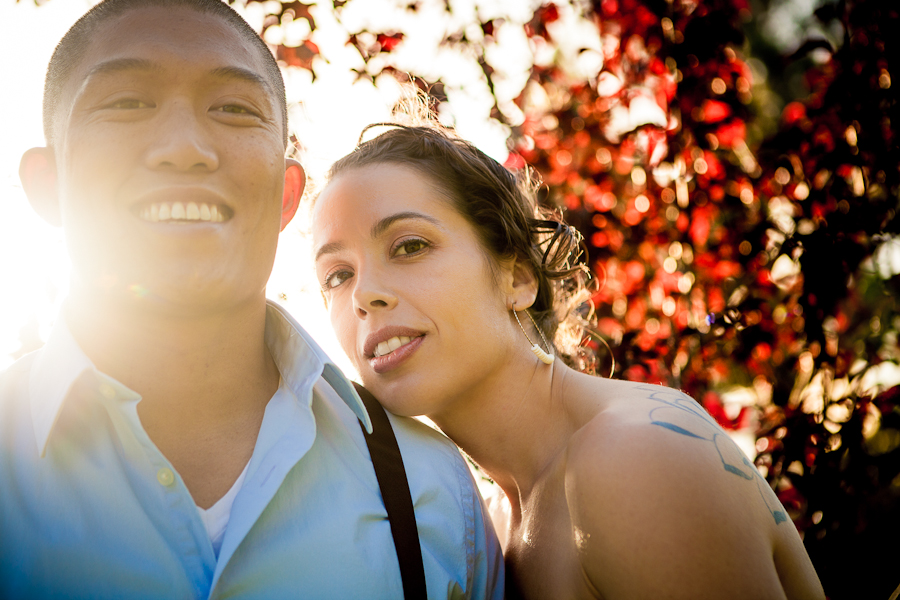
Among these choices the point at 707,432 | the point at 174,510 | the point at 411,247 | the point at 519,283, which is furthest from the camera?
the point at 519,283

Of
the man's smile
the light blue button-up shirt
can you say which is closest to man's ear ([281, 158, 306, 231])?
the man's smile

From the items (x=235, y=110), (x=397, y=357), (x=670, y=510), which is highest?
(x=235, y=110)

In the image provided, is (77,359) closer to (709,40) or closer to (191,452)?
(191,452)

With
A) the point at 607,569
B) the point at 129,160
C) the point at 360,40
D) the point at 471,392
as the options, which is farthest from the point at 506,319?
→ the point at 360,40

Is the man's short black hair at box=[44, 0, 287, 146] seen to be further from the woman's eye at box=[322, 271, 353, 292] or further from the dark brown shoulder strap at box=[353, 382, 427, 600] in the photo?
the dark brown shoulder strap at box=[353, 382, 427, 600]

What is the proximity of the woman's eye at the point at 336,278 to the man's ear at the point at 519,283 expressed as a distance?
0.67m

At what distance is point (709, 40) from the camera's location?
3.17m

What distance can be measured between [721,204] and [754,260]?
1.23ft

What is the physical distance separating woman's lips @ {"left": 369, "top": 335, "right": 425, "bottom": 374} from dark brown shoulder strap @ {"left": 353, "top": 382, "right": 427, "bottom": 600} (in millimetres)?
179

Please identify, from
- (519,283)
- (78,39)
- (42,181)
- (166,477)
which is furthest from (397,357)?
(78,39)

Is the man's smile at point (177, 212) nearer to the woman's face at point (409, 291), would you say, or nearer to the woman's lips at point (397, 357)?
the woman's face at point (409, 291)

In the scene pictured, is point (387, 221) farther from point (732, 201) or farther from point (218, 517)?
point (732, 201)

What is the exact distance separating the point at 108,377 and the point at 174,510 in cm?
41

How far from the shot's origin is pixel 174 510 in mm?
1632
